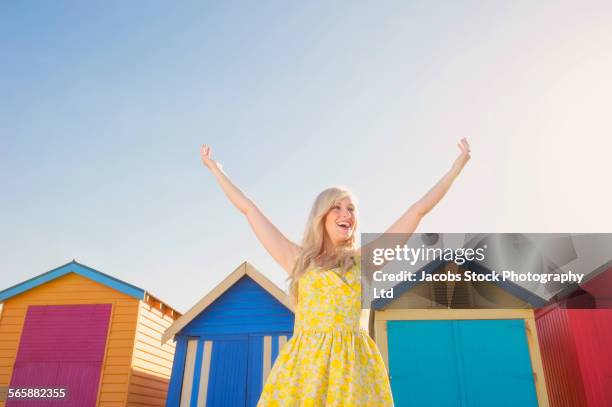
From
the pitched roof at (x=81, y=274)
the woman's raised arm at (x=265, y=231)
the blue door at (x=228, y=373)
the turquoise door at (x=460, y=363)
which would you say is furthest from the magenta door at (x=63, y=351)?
the woman's raised arm at (x=265, y=231)

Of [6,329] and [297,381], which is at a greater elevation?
[6,329]

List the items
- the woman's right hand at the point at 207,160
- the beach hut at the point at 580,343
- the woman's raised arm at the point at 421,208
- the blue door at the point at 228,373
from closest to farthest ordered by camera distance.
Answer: the woman's raised arm at the point at 421,208 < the woman's right hand at the point at 207,160 < the beach hut at the point at 580,343 < the blue door at the point at 228,373

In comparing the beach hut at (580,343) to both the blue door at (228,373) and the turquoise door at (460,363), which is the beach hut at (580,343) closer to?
the turquoise door at (460,363)

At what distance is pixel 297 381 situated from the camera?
219 cm

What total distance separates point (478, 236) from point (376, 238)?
9649 mm

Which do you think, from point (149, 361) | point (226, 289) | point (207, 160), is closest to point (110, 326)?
point (149, 361)

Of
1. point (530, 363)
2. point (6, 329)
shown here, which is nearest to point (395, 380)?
point (530, 363)

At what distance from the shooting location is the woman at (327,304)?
215 cm

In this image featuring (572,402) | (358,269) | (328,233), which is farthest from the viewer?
(572,402)

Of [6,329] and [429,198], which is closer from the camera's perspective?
[429,198]

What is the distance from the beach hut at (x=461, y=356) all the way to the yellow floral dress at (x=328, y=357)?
6.14m

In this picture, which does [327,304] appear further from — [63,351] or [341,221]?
[63,351]

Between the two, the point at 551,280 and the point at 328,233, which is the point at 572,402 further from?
the point at 328,233

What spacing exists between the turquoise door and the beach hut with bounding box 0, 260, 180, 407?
541 cm
